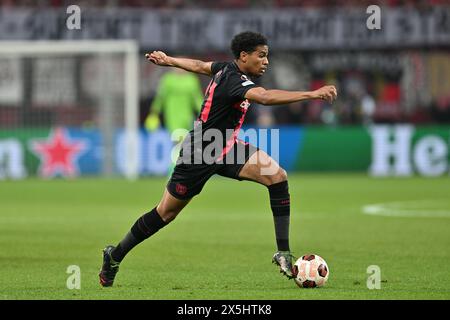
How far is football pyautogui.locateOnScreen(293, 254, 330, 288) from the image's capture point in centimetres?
911

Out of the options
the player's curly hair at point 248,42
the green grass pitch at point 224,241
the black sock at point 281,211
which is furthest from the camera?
the black sock at point 281,211

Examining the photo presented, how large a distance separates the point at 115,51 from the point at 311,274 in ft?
59.8

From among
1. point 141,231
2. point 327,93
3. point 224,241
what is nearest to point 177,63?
point 141,231

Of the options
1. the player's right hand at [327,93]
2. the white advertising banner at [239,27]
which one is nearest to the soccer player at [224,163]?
the player's right hand at [327,93]

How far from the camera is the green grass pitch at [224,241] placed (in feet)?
29.9

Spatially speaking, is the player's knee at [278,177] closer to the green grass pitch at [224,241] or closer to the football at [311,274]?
the football at [311,274]

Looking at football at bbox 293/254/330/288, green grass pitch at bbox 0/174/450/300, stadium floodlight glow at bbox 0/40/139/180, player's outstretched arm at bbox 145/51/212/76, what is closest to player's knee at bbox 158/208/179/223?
green grass pitch at bbox 0/174/450/300

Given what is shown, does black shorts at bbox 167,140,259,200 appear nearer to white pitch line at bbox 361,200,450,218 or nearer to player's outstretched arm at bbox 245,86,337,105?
player's outstretched arm at bbox 245,86,337,105

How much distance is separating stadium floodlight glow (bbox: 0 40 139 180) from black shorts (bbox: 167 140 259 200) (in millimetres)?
16323

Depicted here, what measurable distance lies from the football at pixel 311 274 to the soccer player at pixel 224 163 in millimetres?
135

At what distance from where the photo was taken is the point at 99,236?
1395 centimetres

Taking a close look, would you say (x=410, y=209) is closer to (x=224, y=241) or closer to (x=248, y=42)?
(x=224, y=241)

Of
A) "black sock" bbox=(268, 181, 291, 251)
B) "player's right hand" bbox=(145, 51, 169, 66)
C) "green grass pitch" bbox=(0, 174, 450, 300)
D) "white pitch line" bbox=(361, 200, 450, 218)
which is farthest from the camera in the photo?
"white pitch line" bbox=(361, 200, 450, 218)

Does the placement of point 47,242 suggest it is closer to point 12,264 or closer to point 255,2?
point 12,264
